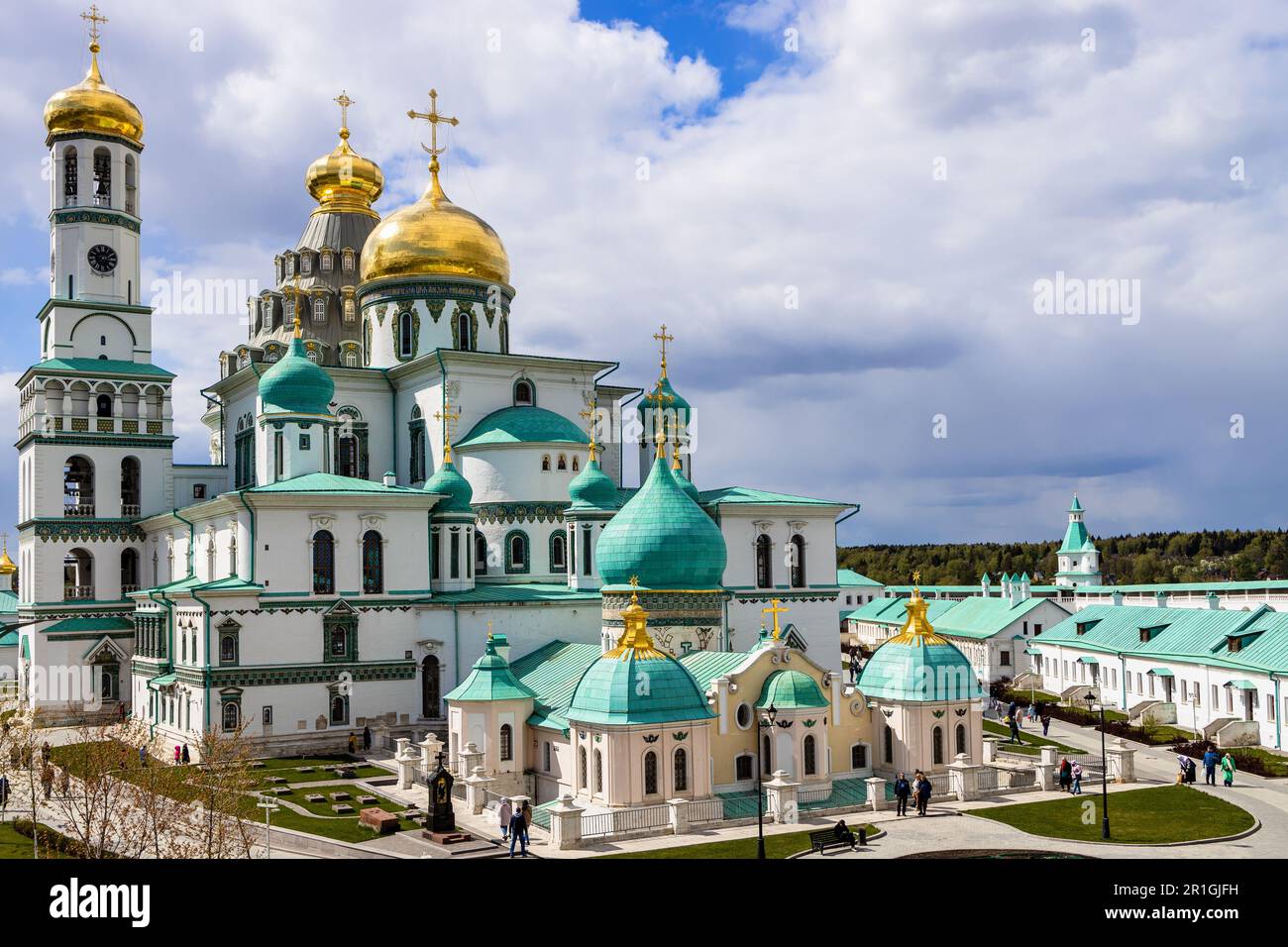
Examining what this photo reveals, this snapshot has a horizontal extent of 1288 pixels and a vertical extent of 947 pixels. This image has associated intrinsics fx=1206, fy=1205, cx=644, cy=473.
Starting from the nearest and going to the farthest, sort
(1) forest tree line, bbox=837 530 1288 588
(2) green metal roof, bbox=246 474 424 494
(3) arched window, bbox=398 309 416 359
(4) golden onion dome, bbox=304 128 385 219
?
(2) green metal roof, bbox=246 474 424 494 → (3) arched window, bbox=398 309 416 359 → (4) golden onion dome, bbox=304 128 385 219 → (1) forest tree line, bbox=837 530 1288 588

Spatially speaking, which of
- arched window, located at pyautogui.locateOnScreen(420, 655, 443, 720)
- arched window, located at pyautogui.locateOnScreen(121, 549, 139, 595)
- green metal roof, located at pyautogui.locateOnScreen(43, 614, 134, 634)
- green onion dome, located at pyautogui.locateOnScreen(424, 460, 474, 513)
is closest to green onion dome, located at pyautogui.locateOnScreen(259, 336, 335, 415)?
green onion dome, located at pyautogui.locateOnScreen(424, 460, 474, 513)

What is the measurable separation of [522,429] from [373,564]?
7146 millimetres

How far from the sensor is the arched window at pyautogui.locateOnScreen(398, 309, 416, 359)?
1713 inches

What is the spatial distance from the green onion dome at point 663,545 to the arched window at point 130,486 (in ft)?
71.2

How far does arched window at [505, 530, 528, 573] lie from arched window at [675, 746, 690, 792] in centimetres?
1560

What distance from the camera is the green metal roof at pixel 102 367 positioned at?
140ft

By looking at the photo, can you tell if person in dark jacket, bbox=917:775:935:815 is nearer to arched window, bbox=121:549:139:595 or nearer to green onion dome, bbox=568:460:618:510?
green onion dome, bbox=568:460:618:510

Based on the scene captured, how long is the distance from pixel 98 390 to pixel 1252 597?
52.1 meters

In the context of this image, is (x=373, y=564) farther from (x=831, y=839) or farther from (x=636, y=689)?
(x=831, y=839)

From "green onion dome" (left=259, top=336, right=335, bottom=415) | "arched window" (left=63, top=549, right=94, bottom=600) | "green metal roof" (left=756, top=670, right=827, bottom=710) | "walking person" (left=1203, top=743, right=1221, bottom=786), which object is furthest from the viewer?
"arched window" (left=63, top=549, right=94, bottom=600)

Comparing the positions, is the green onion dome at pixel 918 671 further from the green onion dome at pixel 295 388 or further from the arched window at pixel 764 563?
the green onion dome at pixel 295 388

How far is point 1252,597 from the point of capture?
2295 inches

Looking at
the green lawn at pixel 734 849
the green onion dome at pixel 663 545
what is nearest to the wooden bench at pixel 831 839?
the green lawn at pixel 734 849
